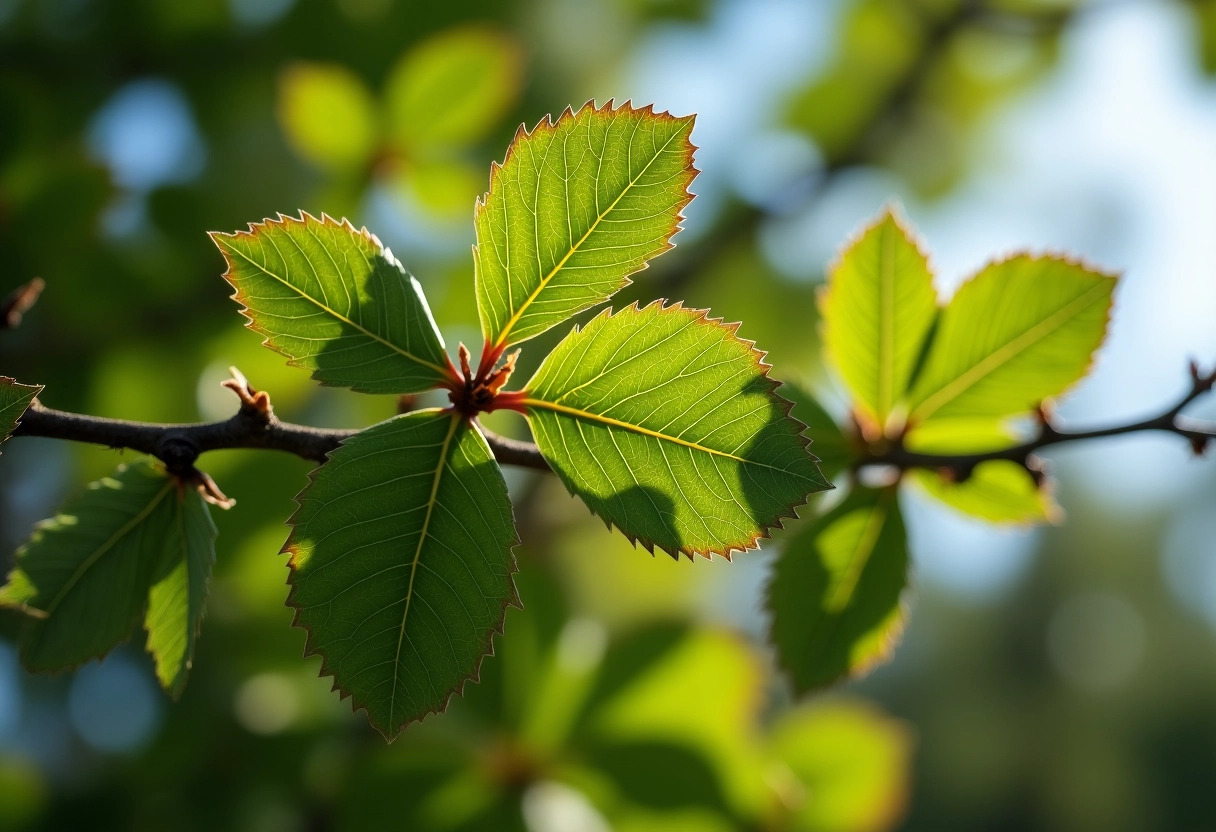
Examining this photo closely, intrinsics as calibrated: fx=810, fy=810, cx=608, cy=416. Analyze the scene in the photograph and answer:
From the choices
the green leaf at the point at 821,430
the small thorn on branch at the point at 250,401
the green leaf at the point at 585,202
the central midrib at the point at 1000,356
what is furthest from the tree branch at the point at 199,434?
the central midrib at the point at 1000,356

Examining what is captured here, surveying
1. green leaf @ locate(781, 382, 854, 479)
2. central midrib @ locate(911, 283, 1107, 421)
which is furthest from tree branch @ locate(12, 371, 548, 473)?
central midrib @ locate(911, 283, 1107, 421)

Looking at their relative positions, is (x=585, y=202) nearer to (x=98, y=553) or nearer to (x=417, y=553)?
(x=417, y=553)

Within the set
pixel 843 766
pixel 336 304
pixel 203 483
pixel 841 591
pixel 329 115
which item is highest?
pixel 329 115

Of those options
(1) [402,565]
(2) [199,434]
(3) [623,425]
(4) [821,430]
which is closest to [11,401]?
(2) [199,434]

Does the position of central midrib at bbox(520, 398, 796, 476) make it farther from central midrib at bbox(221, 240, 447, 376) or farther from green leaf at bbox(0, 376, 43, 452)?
green leaf at bbox(0, 376, 43, 452)

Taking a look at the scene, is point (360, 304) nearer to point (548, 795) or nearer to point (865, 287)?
point (865, 287)
